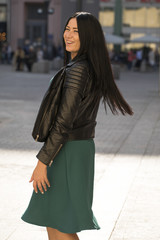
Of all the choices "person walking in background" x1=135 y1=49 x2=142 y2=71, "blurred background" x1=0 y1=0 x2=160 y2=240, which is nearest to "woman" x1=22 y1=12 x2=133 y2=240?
"blurred background" x1=0 y1=0 x2=160 y2=240

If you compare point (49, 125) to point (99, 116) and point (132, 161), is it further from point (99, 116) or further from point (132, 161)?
point (99, 116)

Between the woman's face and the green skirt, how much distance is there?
533 mm

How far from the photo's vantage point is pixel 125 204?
555cm

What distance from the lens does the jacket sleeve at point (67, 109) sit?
298cm

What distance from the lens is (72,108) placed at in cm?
299

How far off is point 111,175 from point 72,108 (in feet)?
13.1

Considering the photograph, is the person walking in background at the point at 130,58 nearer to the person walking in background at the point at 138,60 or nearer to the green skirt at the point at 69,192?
the person walking in background at the point at 138,60

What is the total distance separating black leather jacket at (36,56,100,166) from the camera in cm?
299

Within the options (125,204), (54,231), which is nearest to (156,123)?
(125,204)

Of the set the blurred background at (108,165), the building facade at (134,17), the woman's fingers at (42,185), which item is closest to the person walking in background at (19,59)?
the blurred background at (108,165)

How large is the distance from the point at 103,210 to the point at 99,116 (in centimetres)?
745

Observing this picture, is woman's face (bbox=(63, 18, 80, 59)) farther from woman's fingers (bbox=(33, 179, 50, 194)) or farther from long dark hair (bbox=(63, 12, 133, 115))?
woman's fingers (bbox=(33, 179, 50, 194))

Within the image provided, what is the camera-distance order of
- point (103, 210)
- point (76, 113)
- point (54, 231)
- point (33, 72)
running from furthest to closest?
point (33, 72), point (103, 210), point (54, 231), point (76, 113)

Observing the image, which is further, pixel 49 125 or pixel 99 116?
pixel 99 116
